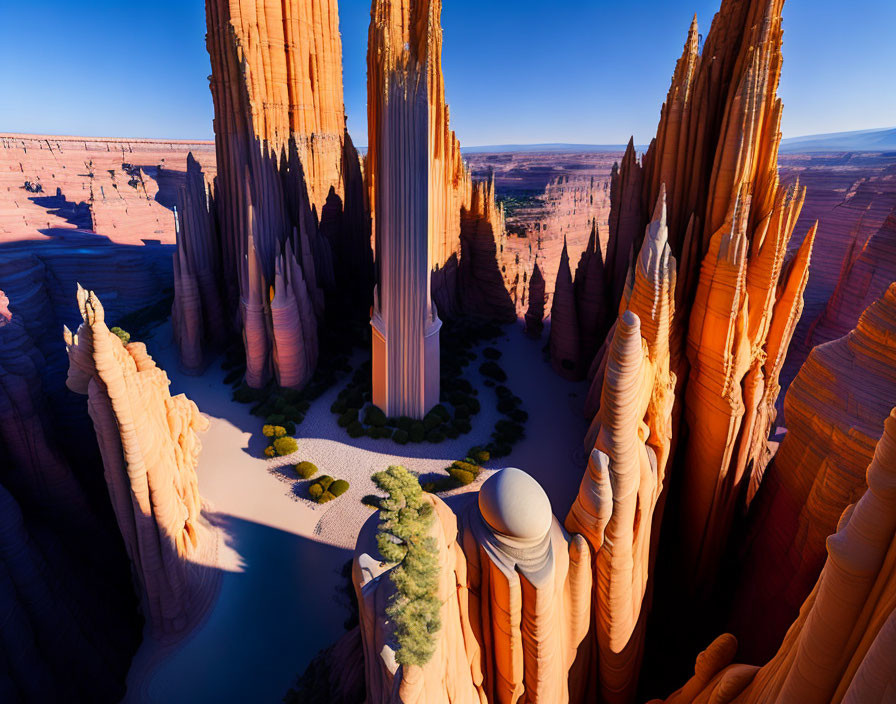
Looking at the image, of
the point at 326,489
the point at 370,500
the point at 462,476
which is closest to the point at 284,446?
the point at 326,489

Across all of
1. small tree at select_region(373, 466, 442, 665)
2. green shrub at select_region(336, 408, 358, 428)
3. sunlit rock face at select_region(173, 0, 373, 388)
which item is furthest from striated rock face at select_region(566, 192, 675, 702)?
sunlit rock face at select_region(173, 0, 373, 388)

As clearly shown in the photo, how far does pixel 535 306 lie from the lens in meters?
30.9

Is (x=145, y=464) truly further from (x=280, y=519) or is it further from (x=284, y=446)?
(x=284, y=446)

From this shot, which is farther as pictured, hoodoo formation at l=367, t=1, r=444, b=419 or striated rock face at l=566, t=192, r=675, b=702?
hoodoo formation at l=367, t=1, r=444, b=419

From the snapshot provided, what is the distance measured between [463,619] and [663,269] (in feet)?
28.0

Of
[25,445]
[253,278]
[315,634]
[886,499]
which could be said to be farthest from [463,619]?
[253,278]

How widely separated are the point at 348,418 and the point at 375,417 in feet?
4.36

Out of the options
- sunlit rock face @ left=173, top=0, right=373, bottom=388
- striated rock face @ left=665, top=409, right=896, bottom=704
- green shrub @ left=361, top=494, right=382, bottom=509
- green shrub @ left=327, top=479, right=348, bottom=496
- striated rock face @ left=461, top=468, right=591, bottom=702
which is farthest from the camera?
sunlit rock face @ left=173, top=0, right=373, bottom=388

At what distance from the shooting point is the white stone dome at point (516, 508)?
6.90m

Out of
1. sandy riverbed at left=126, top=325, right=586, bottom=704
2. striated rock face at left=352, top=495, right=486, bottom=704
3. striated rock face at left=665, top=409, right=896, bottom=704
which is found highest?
striated rock face at left=665, top=409, right=896, bottom=704

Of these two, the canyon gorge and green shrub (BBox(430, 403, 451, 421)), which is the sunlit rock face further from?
green shrub (BBox(430, 403, 451, 421))

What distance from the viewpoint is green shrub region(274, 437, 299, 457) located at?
63.7ft

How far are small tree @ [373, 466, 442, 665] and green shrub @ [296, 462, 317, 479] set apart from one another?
12754 mm

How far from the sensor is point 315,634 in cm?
1267
